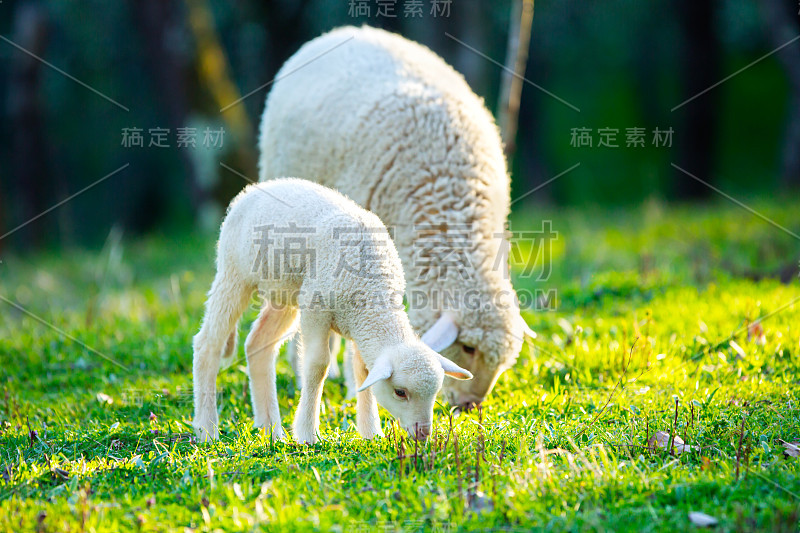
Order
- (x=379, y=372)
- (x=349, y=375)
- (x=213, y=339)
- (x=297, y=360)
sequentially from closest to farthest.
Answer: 1. (x=379, y=372)
2. (x=213, y=339)
3. (x=349, y=375)
4. (x=297, y=360)

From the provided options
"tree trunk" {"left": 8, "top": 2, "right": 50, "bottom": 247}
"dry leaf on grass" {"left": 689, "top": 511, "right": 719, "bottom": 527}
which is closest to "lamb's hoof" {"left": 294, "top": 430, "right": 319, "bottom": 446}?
"dry leaf on grass" {"left": 689, "top": 511, "right": 719, "bottom": 527}

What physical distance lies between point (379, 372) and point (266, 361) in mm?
1086

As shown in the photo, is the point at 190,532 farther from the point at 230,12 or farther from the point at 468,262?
the point at 230,12

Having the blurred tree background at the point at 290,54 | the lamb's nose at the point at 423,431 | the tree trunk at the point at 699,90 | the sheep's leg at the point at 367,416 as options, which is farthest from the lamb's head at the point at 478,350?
the tree trunk at the point at 699,90

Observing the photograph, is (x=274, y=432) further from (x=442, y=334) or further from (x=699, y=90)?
(x=699, y=90)

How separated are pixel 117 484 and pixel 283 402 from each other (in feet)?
5.19

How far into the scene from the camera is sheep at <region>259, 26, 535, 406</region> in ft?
15.3

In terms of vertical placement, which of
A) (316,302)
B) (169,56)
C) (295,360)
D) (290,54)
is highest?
(290,54)

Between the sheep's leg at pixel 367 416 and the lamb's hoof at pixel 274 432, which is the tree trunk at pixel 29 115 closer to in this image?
the lamb's hoof at pixel 274 432

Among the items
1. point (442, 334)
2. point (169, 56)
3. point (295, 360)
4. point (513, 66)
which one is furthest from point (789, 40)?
point (169, 56)

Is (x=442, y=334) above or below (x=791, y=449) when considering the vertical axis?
above

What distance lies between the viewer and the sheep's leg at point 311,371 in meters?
3.73

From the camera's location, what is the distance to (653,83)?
2202 cm

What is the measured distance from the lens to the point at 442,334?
4.54 m
